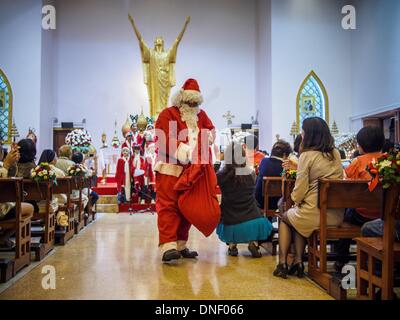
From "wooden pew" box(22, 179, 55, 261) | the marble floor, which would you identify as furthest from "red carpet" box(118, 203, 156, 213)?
"wooden pew" box(22, 179, 55, 261)

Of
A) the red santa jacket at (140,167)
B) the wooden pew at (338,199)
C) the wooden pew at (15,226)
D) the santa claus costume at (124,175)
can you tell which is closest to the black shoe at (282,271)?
the wooden pew at (338,199)

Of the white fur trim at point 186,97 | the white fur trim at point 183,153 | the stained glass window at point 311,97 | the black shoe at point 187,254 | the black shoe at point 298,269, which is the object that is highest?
the stained glass window at point 311,97

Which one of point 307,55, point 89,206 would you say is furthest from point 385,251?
point 307,55

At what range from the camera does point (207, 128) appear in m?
3.52

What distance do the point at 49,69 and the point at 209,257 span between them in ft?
30.5

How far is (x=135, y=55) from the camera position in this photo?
1155cm

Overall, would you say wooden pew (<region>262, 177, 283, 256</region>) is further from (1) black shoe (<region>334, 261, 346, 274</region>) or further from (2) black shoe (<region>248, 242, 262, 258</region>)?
(1) black shoe (<region>334, 261, 346, 274</region>)

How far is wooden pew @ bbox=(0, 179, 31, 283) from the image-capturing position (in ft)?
8.52

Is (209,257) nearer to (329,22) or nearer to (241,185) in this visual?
(241,185)

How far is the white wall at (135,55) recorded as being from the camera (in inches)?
446

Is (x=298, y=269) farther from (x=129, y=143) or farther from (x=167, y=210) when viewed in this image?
(x=129, y=143)

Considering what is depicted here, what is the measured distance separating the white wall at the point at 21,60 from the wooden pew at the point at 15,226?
25.2 feet

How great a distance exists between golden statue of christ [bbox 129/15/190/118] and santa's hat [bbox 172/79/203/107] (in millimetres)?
7097

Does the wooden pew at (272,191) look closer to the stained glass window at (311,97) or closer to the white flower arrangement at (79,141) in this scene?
the white flower arrangement at (79,141)
